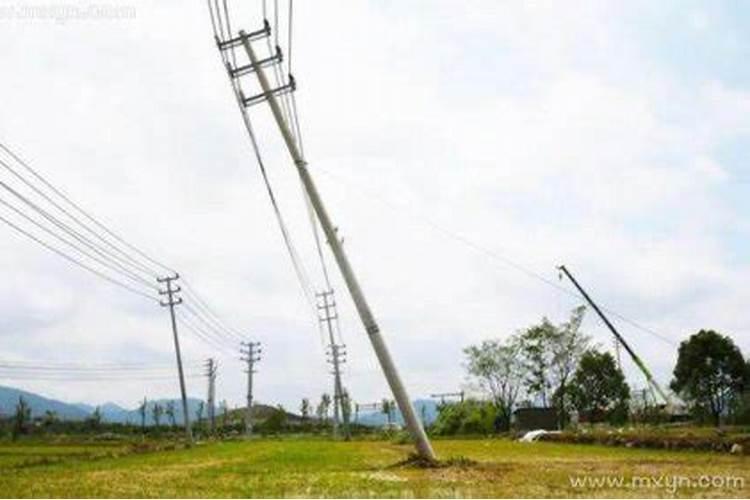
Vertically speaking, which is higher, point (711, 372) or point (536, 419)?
point (711, 372)

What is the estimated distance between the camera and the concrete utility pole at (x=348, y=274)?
88.8 ft

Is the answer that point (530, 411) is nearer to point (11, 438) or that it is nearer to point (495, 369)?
point (495, 369)

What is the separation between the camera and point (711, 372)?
344 ft

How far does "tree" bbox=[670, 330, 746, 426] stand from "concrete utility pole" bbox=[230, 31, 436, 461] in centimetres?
8749

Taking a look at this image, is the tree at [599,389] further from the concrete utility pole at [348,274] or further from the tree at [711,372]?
the concrete utility pole at [348,274]

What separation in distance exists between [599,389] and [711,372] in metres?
20.7

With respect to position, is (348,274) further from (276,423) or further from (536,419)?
(276,423)

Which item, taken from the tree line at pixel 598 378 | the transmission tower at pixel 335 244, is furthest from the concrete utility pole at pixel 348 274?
the tree line at pixel 598 378

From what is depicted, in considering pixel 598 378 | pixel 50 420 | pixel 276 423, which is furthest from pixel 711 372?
pixel 50 420

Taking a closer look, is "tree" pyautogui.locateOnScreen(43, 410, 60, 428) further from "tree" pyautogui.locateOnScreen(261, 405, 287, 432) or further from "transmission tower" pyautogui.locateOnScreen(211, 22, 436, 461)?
"transmission tower" pyautogui.locateOnScreen(211, 22, 436, 461)

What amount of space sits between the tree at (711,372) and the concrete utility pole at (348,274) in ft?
287

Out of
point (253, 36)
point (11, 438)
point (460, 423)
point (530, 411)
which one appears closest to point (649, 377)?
point (530, 411)

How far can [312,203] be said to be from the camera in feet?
92.3

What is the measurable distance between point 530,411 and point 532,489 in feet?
295
